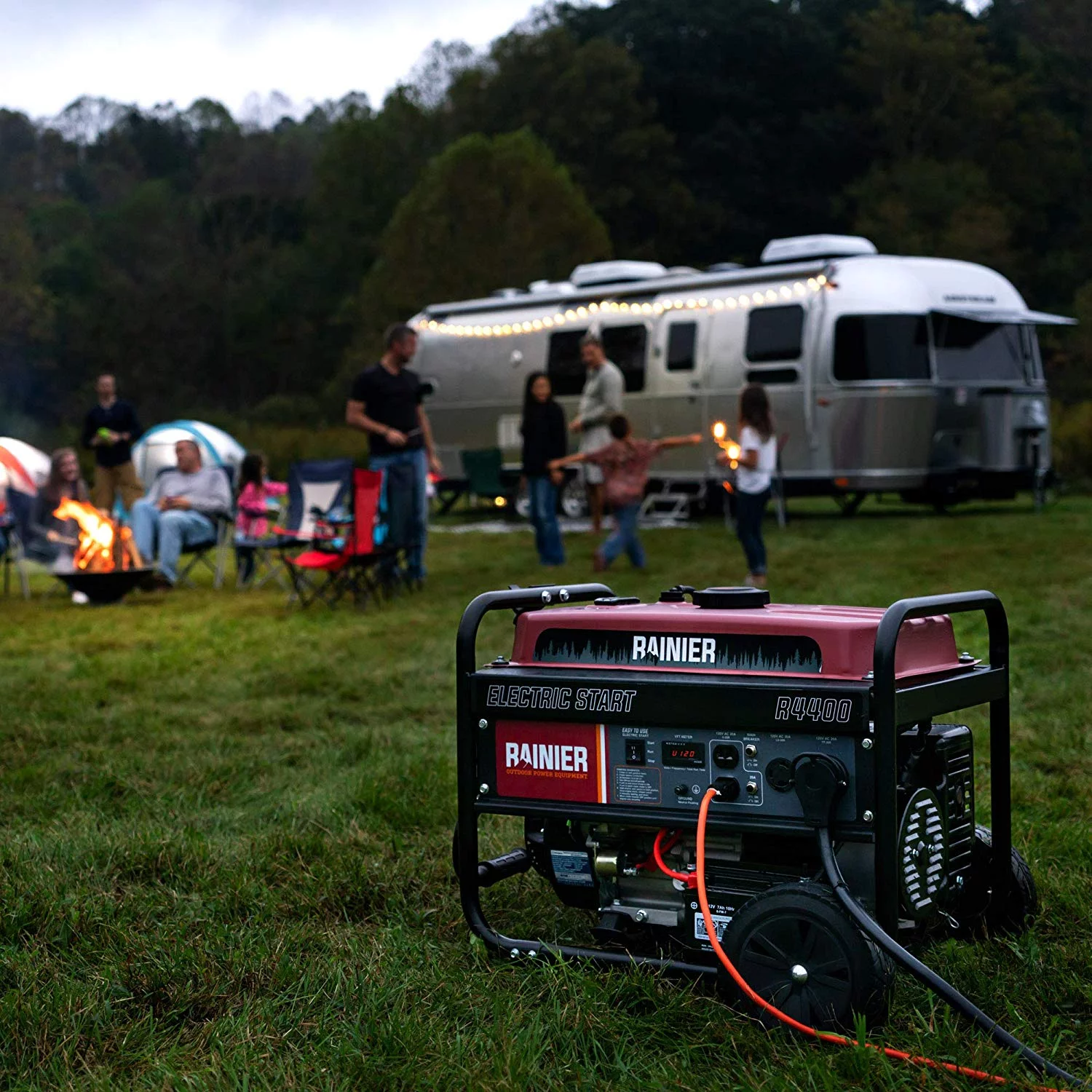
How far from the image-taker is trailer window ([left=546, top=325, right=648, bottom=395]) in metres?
17.5

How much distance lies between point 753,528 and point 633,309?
809 centimetres

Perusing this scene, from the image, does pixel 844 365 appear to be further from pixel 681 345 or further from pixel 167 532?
pixel 167 532

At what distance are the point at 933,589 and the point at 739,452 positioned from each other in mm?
1519

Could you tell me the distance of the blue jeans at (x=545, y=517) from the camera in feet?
38.1

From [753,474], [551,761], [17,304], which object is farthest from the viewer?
[17,304]

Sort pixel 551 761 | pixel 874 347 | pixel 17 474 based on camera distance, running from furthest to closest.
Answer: pixel 874 347 → pixel 17 474 → pixel 551 761

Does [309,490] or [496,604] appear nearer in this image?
[496,604]

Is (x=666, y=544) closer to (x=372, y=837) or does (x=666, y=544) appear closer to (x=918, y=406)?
(x=918, y=406)

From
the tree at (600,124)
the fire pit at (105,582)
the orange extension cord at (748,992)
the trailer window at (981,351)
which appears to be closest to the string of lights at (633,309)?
the trailer window at (981,351)

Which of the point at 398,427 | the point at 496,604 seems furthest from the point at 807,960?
the point at 398,427

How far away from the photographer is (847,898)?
2623mm

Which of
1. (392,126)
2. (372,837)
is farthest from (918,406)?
(392,126)

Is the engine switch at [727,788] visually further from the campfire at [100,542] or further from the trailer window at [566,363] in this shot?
the trailer window at [566,363]

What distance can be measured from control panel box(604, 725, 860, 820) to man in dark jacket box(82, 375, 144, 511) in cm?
1055
